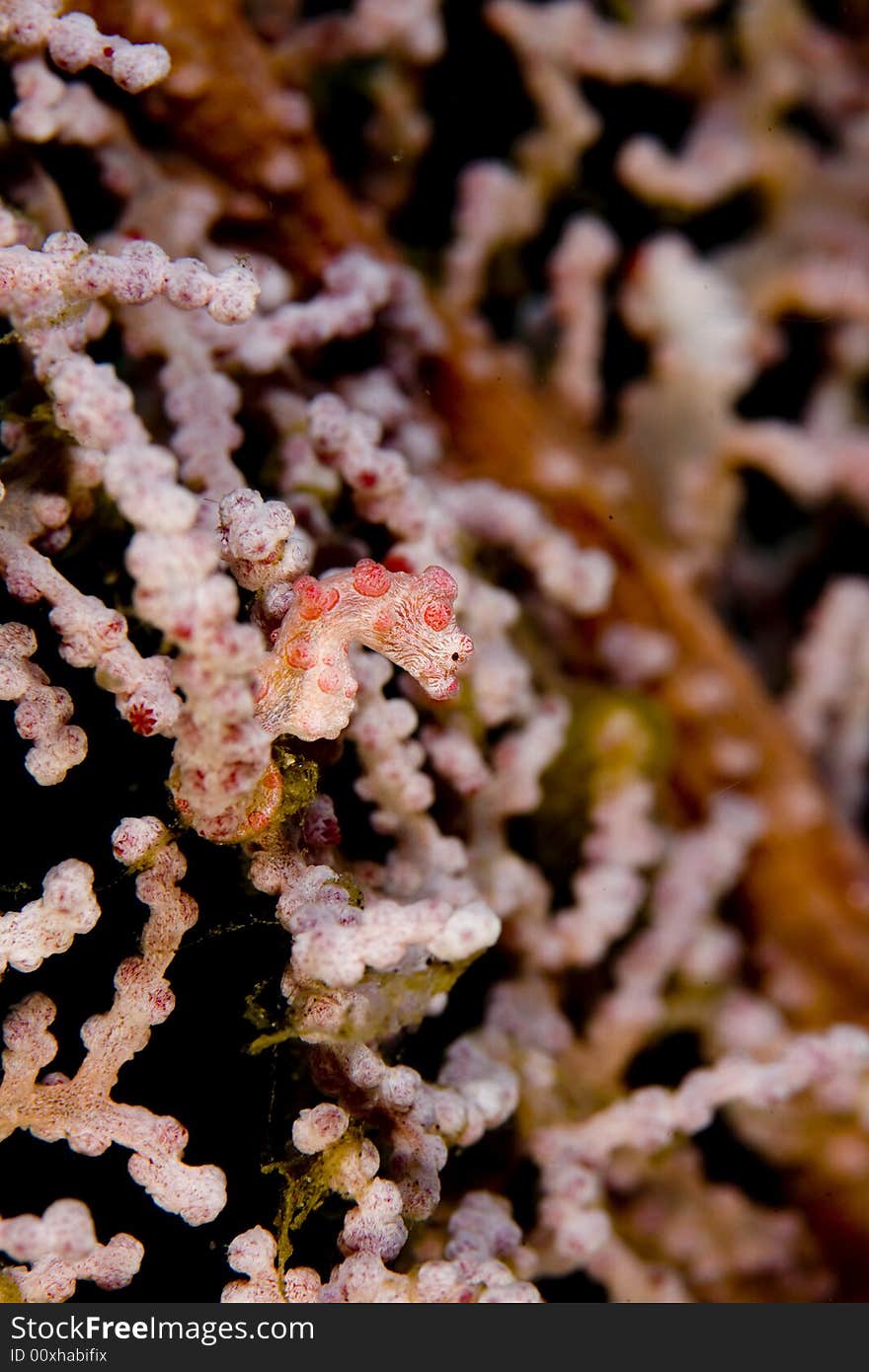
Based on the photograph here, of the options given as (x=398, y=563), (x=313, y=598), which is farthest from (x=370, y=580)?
(x=398, y=563)

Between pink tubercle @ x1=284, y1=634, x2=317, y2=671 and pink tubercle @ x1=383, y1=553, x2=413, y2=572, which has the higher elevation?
pink tubercle @ x1=284, y1=634, x2=317, y2=671

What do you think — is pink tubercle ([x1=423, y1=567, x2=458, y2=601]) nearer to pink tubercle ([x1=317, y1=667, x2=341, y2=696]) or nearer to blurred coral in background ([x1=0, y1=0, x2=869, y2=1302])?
blurred coral in background ([x1=0, y1=0, x2=869, y2=1302])

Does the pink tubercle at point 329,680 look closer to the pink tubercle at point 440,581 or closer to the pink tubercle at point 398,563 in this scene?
the pink tubercle at point 440,581

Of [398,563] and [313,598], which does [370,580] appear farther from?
[398,563]

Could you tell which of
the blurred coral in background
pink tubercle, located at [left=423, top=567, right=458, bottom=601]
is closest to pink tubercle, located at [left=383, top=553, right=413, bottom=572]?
the blurred coral in background

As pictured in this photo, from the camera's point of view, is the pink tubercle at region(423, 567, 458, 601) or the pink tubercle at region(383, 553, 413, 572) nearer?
the pink tubercle at region(423, 567, 458, 601)

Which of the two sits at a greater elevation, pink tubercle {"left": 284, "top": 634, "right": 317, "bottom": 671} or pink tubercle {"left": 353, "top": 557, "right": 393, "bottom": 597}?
pink tubercle {"left": 353, "top": 557, "right": 393, "bottom": 597}

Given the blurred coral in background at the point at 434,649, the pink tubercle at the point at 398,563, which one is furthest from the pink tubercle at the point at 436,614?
the pink tubercle at the point at 398,563

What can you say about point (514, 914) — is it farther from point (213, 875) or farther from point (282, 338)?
point (282, 338)

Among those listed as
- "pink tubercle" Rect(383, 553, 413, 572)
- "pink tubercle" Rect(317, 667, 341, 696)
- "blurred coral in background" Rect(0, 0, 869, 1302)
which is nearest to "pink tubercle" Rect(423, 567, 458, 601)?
"blurred coral in background" Rect(0, 0, 869, 1302)

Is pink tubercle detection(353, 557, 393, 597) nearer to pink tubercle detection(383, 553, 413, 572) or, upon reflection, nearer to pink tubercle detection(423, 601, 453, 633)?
pink tubercle detection(423, 601, 453, 633)
